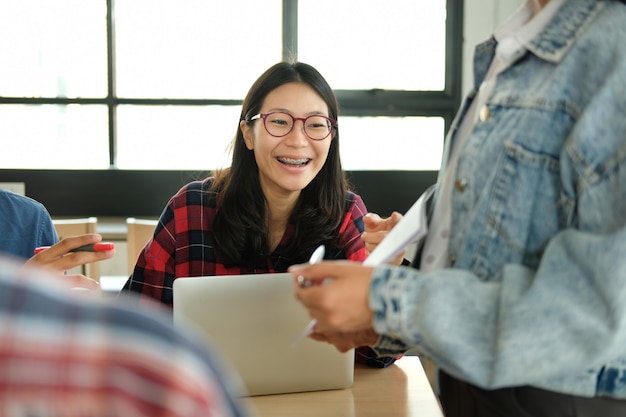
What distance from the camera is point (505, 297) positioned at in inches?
32.4

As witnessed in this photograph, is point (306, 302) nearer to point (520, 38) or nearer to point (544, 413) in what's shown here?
point (544, 413)

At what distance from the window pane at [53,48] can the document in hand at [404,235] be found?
293 centimetres

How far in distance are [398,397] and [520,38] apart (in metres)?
0.75

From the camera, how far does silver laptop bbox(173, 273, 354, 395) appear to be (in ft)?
4.15

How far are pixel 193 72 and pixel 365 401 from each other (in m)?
2.60

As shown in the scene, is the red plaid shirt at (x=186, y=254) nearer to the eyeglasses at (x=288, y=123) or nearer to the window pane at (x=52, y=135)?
the eyeglasses at (x=288, y=123)

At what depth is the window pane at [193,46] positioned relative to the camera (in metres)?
3.60

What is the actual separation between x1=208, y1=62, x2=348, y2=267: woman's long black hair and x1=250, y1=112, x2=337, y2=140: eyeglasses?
0.24 ft

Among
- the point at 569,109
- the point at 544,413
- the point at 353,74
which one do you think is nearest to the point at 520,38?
the point at 569,109

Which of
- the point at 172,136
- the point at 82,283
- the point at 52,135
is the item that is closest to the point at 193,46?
the point at 172,136

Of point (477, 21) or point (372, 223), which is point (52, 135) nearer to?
point (477, 21)

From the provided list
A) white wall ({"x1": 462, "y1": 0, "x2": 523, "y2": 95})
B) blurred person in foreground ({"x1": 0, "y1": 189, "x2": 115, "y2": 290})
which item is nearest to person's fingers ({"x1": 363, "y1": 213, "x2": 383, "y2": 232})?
blurred person in foreground ({"x1": 0, "y1": 189, "x2": 115, "y2": 290})

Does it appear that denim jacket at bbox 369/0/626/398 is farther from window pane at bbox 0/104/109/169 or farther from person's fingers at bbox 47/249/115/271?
window pane at bbox 0/104/109/169

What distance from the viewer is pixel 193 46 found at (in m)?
3.62
